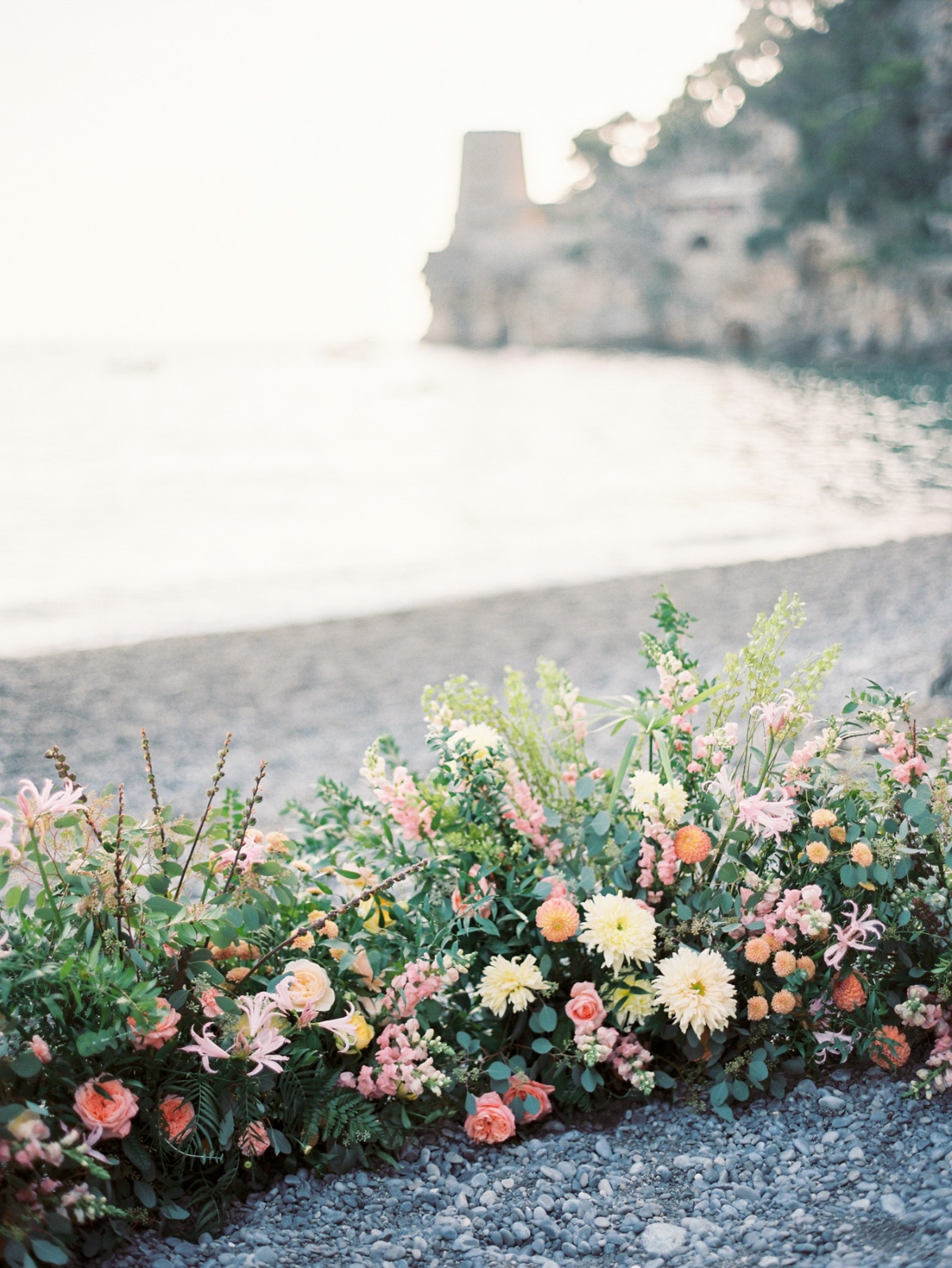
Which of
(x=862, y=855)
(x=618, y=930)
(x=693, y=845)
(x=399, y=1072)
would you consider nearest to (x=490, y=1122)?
(x=399, y=1072)

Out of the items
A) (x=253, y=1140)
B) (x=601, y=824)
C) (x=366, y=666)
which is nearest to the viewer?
(x=253, y=1140)

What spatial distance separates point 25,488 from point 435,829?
17939 mm

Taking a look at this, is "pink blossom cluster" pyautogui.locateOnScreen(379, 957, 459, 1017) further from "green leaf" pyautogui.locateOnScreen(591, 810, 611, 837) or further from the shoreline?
the shoreline

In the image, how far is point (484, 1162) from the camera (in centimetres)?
193

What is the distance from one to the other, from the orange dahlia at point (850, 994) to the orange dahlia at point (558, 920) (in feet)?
1.80

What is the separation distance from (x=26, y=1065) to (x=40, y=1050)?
74 millimetres

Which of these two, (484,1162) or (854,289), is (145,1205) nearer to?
(484,1162)

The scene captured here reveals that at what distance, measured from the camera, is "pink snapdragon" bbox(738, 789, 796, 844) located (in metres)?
2.01

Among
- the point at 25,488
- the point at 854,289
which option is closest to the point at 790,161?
the point at 854,289

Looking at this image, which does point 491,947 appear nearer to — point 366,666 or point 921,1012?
point 921,1012

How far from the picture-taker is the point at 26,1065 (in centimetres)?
151

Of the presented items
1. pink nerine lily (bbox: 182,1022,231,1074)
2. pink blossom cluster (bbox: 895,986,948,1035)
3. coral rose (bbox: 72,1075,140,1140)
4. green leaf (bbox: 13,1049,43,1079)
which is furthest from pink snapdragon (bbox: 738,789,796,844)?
green leaf (bbox: 13,1049,43,1079)

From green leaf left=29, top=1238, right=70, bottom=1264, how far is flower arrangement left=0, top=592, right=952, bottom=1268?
0.43 feet

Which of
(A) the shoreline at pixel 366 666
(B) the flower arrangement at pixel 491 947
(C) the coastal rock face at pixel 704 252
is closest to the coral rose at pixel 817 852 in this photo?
(B) the flower arrangement at pixel 491 947
